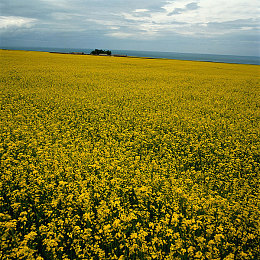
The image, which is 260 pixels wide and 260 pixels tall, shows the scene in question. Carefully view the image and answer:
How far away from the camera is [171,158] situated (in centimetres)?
760

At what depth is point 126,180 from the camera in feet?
18.5

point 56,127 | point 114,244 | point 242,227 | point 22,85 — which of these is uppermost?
point 22,85

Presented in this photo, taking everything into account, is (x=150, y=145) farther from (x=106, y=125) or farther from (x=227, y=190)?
(x=227, y=190)

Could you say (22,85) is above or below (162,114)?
above

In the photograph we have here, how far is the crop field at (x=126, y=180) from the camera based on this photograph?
381 centimetres

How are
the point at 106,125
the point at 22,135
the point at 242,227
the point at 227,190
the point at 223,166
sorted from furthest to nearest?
1. the point at 106,125
2. the point at 22,135
3. the point at 223,166
4. the point at 227,190
5. the point at 242,227

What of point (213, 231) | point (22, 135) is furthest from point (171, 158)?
point (22, 135)

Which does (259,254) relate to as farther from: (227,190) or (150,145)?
(150,145)

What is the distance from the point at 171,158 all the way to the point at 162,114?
17.0 feet

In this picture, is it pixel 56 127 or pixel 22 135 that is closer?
pixel 22 135

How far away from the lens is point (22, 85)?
60.8 ft

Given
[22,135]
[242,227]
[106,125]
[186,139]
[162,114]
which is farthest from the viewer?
[162,114]

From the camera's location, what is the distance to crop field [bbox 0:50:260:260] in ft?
12.5

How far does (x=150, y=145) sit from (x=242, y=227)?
4720mm
